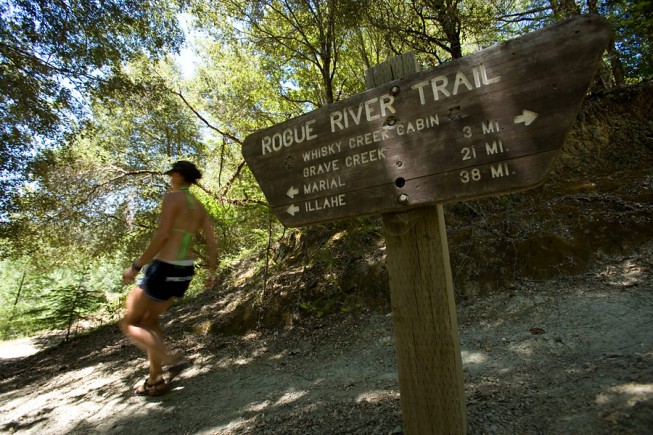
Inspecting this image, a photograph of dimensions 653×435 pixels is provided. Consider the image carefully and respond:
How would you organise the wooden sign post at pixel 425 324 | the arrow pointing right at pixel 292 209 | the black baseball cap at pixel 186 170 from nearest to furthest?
the wooden sign post at pixel 425 324 → the arrow pointing right at pixel 292 209 → the black baseball cap at pixel 186 170

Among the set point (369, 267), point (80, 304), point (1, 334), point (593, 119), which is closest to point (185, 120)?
point (80, 304)

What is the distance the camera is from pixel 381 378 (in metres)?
3.12

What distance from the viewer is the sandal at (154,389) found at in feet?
11.3

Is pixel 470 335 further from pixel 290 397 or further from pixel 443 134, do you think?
pixel 443 134

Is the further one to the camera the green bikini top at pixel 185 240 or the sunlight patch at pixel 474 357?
the green bikini top at pixel 185 240

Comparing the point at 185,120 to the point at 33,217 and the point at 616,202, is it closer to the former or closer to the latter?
the point at 33,217

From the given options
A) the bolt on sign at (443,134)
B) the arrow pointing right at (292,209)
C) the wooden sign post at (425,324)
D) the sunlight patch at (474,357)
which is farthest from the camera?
the sunlight patch at (474,357)

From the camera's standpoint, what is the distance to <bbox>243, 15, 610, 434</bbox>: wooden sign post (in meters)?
1.38

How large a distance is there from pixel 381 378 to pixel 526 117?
8.48 feet

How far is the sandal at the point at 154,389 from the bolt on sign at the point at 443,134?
265 cm

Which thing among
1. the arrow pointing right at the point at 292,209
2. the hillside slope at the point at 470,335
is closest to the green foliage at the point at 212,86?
the hillside slope at the point at 470,335

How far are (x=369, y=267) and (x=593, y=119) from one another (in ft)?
17.4

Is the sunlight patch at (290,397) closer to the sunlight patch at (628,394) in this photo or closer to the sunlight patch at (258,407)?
the sunlight patch at (258,407)

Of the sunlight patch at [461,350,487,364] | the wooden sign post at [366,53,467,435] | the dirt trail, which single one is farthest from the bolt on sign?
the sunlight patch at [461,350,487,364]
